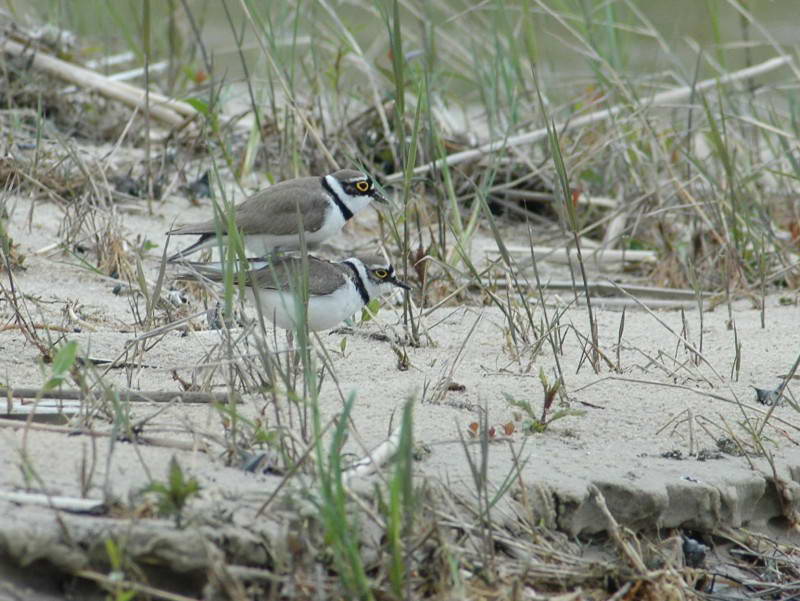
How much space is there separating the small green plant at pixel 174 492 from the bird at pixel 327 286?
6.13ft

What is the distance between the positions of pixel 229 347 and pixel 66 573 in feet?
3.06

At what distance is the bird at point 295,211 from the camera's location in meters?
5.46

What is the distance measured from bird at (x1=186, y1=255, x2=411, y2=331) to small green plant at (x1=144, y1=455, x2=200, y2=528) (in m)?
1.87

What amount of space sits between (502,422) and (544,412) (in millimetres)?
127

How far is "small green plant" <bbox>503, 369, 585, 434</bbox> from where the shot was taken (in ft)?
11.5

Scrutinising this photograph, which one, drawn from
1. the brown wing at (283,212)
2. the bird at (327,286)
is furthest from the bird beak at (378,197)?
the bird at (327,286)

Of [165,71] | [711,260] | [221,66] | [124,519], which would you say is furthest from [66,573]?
[221,66]

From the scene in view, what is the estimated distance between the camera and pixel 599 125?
690cm

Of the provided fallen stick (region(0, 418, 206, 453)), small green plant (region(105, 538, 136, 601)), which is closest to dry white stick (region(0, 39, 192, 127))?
fallen stick (region(0, 418, 206, 453))

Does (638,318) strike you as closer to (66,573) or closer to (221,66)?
(66,573)

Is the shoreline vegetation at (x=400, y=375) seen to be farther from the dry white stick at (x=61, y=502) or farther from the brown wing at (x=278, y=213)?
the brown wing at (x=278, y=213)

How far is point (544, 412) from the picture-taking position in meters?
3.62

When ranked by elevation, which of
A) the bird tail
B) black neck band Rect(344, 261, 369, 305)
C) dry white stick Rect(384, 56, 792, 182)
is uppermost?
dry white stick Rect(384, 56, 792, 182)

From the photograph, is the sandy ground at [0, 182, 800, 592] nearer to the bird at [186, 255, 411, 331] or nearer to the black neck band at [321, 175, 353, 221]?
the bird at [186, 255, 411, 331]
